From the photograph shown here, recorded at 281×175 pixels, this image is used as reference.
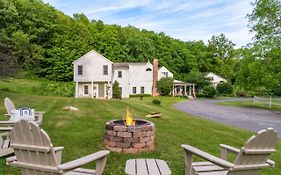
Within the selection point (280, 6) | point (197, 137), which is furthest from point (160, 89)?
point (197, 137)

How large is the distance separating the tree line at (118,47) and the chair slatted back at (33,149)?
560 inches

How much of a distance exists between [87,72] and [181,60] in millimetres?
32749

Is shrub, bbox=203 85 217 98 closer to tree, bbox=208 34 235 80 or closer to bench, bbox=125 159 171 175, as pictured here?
tree, bbox=208 34 235 80

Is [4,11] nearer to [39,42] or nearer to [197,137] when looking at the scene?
[39,42]

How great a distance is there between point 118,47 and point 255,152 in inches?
2120

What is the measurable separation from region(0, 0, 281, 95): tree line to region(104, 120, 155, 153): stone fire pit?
39.9 ft

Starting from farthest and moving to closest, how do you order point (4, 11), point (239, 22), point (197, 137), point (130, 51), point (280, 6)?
point (130, 51) < point (4, 11) < point (239, 22) < point (280, 6) < point (197, 137)

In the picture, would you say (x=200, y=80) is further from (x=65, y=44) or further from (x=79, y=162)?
(x=79, y=162)

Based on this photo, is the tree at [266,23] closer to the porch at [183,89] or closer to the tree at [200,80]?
the porch at [183,89]

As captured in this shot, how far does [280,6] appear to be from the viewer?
27344 millimetres

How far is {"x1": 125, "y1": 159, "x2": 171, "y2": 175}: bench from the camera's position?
4.11 meters

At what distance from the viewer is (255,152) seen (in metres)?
3.70

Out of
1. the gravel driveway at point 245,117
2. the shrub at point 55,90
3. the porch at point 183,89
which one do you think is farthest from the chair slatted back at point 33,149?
the porch at point 183,89

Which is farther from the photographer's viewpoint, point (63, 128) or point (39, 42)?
→ point (39, 42)
